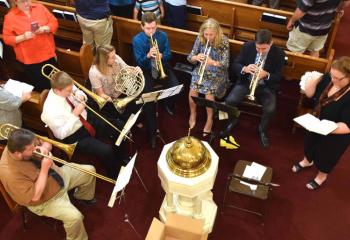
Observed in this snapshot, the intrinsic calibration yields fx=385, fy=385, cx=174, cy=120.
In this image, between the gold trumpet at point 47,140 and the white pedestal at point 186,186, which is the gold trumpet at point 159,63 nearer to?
the gold trumpet at point 47,140

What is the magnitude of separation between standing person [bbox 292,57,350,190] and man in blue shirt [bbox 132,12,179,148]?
5.46ft

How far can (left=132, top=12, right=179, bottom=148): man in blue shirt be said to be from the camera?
4332 mm

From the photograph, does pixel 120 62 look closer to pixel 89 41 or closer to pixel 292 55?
pixel 89 41

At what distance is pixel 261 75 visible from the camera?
4184mm

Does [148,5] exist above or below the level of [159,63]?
above

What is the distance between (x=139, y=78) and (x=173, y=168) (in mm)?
1763

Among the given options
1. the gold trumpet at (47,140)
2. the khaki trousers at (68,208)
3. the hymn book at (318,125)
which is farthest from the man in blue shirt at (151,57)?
the hymn book at (318,125)

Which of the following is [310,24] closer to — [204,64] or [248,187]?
[204,64]

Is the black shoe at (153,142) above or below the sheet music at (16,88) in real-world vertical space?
below

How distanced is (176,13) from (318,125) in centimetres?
248

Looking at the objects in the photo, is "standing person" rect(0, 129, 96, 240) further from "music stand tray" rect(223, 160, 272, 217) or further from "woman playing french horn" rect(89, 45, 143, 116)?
"music stand tray" rect(223, 160, 272, 217)

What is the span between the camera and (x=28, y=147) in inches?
116

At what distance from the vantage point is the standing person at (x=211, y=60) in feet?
13.7

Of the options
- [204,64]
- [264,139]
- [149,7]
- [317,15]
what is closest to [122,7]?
[149,7]
